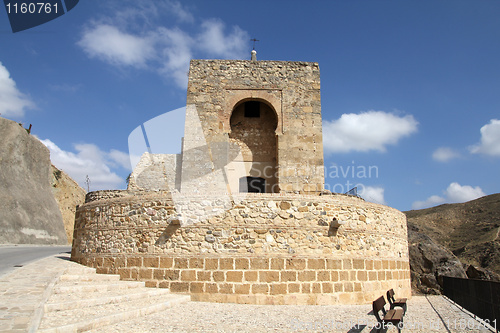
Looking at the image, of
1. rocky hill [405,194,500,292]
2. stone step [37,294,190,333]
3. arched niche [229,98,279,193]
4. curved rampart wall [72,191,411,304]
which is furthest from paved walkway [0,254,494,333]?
rocky hill [405,194,500,292]

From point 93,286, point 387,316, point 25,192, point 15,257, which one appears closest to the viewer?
point 387,316

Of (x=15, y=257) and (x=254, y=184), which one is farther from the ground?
(x=254, y=184)

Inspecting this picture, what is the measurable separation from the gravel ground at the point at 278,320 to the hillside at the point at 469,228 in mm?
16877

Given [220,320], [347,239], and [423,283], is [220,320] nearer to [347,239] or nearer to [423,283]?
[347,239]

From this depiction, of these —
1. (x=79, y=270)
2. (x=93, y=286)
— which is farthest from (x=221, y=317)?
(x=79, y=270)

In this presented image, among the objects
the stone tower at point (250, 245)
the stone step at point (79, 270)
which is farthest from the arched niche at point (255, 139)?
the stone step at point (79, 270)

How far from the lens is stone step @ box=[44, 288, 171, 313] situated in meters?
5.42

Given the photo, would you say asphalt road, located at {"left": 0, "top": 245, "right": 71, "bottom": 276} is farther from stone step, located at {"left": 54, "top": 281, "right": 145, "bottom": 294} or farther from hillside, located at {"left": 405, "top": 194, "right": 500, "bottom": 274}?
hillside, located at {"left": 405, "top": 194, "right": 500, "bottom": 274}

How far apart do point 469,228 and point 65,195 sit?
3693 cm

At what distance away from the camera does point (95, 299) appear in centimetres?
610

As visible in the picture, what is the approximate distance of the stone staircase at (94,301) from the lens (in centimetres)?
492

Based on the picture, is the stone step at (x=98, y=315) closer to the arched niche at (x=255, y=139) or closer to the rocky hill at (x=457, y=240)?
the arched niche at (x=255, y=139)

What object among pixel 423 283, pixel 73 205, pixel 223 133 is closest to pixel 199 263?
pixel 223 133

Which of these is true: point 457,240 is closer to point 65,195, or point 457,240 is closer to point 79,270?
point 79,270
